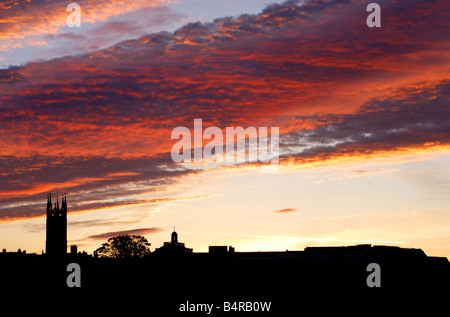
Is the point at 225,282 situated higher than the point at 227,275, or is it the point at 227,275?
the point at 227,275

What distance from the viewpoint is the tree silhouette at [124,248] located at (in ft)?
573

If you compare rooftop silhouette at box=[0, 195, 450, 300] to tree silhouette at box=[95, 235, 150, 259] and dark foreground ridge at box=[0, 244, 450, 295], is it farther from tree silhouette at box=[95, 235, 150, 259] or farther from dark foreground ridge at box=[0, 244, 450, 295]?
tree silhouette at box=[95, 235, 150, 259]

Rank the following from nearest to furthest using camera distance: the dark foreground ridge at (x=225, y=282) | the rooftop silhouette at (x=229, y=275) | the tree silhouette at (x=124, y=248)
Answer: the dark foreground ridge at (x=225, y=282)
the rooftop silhouette at (x=229, y=275)
the tree silhouette at (x=124, y=248)

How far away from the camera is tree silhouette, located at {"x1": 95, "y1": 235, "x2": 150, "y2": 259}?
573ft

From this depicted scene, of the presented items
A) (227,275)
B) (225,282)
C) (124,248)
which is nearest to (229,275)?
(227,275)

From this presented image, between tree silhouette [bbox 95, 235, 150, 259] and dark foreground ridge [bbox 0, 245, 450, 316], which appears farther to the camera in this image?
tree silhouette [bbox 95, 235, 150, 259]

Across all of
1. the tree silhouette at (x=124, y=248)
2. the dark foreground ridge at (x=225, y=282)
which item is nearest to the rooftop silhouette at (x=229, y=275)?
the dark foreground ridge at (x=225, y=282)

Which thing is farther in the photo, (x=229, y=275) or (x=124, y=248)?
(x=124, y=248)

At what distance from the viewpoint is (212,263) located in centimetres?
10356

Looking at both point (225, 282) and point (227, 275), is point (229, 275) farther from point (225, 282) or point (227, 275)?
point (225, 282)

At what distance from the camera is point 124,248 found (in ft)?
575

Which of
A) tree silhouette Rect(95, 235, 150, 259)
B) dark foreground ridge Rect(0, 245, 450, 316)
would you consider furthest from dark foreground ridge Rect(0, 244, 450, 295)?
tree silhouette Rect(95, 235, 150, 259)

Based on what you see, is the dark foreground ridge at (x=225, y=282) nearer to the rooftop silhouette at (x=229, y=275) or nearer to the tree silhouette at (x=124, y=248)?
the rooftop silhouette at (x=229, y=275)
